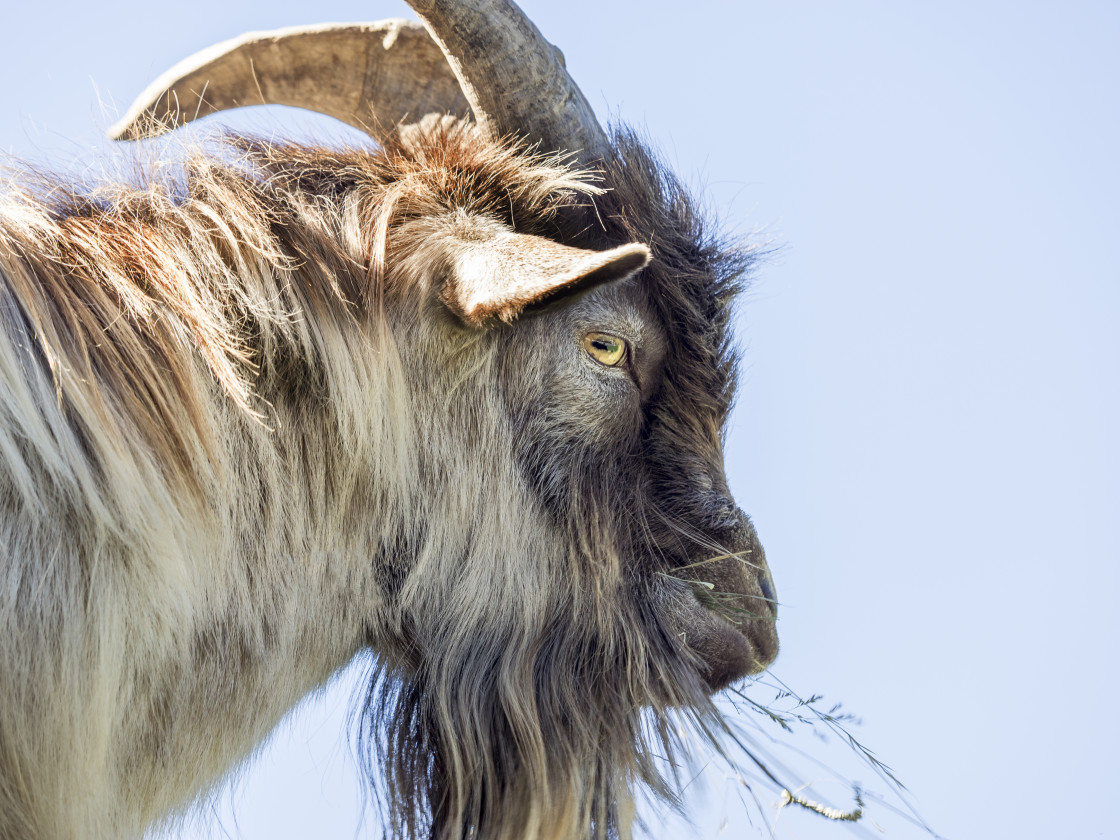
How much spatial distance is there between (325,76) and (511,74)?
104 centimetres

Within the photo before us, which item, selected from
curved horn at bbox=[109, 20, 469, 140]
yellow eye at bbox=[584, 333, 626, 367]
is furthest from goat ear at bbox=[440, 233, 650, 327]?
curved horn at bbox=[109, 20, 469, 140]

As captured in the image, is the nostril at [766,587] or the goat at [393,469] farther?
the nostril at [766,587]

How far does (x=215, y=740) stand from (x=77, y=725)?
336mm

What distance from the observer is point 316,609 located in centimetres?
244

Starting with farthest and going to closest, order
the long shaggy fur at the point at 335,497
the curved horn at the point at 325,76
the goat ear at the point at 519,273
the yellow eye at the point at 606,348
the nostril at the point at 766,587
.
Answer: the curved horn at the point at 325,76 < the nostril at the point at 766,587 < the yellow eye at the point at 606,348 < the goat ear at the point at 519,273 < the long shaggy fur at the point at 335,497

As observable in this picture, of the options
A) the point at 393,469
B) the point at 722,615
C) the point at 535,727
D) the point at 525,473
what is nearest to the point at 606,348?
the point at 525,473

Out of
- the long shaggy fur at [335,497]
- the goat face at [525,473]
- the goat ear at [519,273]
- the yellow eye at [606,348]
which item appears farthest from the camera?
the yellow eye at [606,348]

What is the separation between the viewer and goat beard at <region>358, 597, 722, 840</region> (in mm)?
2732

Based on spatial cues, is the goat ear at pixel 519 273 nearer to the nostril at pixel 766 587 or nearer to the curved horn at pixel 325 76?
the nostril at pixel 766 587

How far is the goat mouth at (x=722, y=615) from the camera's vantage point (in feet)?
9.34

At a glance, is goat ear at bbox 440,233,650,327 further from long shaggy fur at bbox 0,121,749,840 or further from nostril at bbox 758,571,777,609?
nostril at bbox 758,571,777,609

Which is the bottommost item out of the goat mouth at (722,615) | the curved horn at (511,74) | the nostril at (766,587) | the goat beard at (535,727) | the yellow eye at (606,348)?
the goat beard at (535,727)

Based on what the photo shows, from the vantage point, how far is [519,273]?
7.90ft

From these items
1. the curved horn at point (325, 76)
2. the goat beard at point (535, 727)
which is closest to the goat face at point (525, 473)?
the goat beard at point (535, 727)
